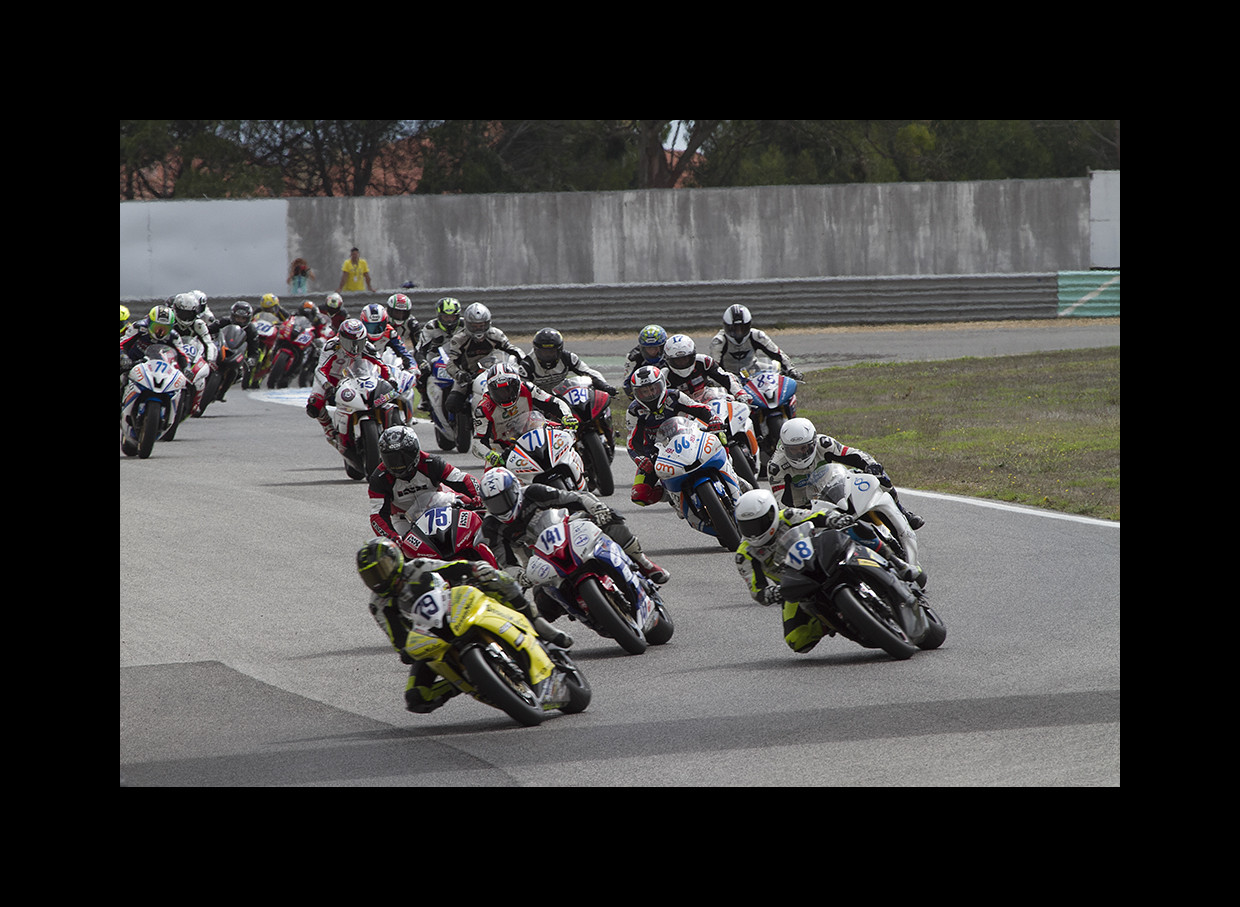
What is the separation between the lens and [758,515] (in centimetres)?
1005

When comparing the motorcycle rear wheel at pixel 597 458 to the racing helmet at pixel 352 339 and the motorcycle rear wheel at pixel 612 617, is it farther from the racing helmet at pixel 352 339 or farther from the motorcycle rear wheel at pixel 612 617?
the motorcycle rear wheel at pixel 612 617

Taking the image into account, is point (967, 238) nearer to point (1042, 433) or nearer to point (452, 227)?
point (452, 227)

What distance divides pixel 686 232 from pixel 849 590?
1180 inches

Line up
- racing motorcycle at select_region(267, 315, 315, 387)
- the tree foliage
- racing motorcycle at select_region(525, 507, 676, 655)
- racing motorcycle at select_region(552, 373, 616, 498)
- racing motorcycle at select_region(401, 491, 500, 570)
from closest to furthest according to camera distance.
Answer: racing motorcycle at select_region(525, 507, 676, 655), racing motorcycle at select_region(401, 491, 500, 570), racing motorcycle at select_region(552, 373, 616, 498), racing motorcycle at select_region(267, 315, 315, 387), the tree foliage

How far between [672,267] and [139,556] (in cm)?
2550

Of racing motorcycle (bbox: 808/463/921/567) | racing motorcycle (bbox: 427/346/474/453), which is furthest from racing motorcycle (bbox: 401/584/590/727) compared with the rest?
racing motorcycle (bbox: 427/346/474/453)

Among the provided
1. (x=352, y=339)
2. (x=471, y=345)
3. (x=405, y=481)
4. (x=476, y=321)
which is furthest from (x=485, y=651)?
(x=352, y=339)

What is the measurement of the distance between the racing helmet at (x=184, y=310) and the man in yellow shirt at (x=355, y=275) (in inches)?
549

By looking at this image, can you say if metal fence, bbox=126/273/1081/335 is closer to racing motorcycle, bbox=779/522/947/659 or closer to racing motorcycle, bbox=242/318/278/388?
Result: racing motorcycle, bbox=242/318/278/388

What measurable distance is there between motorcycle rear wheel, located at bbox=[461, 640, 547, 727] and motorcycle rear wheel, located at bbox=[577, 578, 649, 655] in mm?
1362

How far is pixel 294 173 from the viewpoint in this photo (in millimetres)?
51312

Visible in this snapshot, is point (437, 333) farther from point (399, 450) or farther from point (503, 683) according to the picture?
point (503, 683)

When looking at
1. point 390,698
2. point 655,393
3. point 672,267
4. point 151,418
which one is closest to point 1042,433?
point 655,393

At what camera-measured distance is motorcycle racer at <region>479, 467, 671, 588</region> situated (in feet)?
34.6
